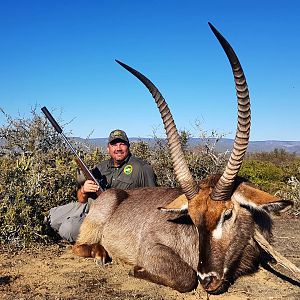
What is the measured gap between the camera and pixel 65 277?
19.0 feet

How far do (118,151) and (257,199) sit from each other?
142 inches

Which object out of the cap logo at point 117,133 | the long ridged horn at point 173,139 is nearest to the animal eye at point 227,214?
the long ridged horn at point 173,139

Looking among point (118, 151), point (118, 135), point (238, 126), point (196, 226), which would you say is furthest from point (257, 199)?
point (118, 135)

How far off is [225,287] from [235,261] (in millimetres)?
317

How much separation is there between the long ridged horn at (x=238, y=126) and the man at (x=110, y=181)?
Answer: 321 cm

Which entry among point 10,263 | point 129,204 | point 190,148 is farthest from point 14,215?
point 190,148

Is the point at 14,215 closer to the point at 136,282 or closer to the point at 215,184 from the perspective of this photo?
the point at 136,282

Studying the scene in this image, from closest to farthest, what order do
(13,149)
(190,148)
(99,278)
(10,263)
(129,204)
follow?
1. (99,278)
2. (10,263)
3. (129,204)
4. (13,149)
5. (190,148)

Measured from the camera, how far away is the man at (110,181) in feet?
24.9

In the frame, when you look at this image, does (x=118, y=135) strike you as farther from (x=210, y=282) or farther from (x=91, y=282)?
(x=210, y=282)

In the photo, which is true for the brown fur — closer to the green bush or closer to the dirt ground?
the dirt ground

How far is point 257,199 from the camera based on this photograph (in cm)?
498

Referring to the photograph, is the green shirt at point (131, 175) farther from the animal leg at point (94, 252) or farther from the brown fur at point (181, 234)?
the animal leg at point (94, 252)

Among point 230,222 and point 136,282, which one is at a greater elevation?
point 230,222
